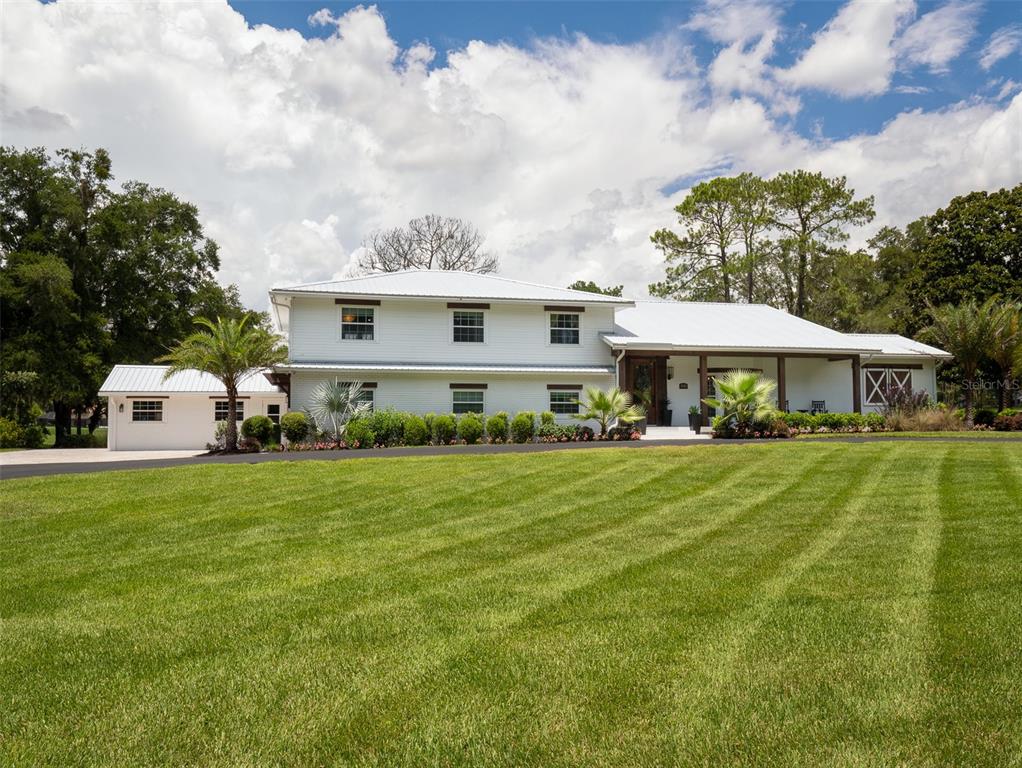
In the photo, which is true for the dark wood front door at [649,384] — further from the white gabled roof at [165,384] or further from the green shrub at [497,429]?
the white gabled roof at [165,384]

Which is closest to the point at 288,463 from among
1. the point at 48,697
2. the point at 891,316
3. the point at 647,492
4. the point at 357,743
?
the point at 647,492

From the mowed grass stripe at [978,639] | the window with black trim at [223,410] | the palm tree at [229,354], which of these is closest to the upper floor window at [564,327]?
the palm tree at [229,354]

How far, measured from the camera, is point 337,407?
22.8 m

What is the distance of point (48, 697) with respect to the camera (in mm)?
3906

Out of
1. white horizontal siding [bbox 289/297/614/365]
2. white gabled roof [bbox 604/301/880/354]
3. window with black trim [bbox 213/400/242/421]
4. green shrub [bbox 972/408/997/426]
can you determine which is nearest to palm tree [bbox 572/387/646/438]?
white gabled roof [bbox 604/301/880/354]

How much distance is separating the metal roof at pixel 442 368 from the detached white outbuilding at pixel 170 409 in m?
4.13

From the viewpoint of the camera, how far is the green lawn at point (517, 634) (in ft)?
11.1

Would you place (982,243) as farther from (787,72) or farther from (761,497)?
(761,497)

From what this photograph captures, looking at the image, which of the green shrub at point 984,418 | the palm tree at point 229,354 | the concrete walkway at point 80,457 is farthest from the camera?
the green shrub at point 984,418

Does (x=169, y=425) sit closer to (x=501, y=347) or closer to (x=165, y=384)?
(x=165, y=384)

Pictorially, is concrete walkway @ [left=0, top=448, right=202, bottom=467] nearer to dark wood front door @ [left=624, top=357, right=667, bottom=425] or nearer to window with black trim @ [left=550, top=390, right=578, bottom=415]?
window with black trim @ [left=550, top=390, right=578, bottom=415]

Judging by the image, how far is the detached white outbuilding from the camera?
26.6 metres

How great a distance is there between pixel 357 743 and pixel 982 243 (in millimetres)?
45309

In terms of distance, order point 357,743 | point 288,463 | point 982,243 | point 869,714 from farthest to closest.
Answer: point 982,243 < point 288,463 < point 869,714 < point 357,743
